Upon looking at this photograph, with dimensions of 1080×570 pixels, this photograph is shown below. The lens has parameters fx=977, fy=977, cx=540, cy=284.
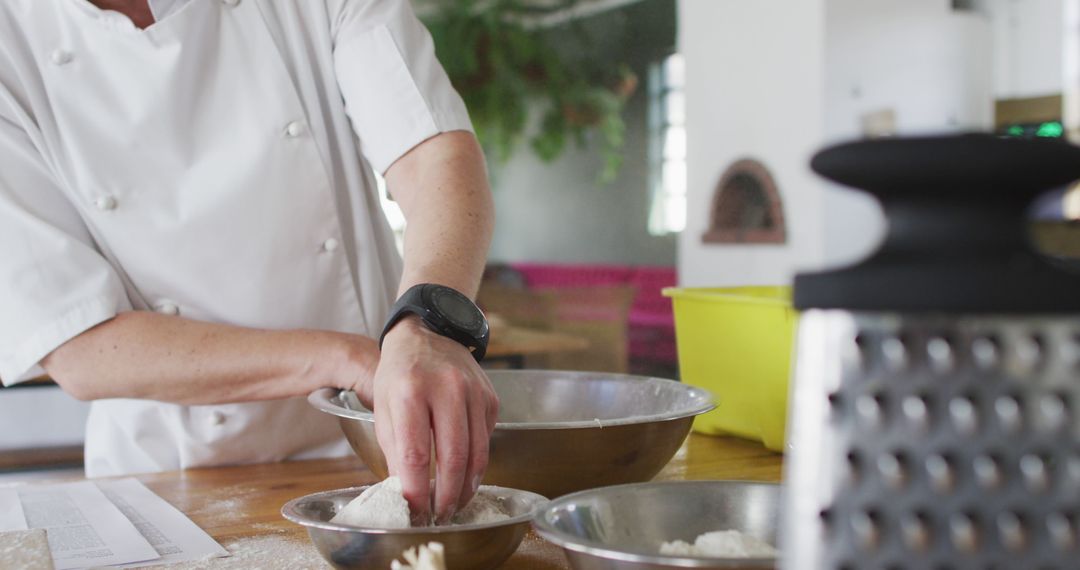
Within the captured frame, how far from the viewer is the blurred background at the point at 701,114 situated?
498 cm

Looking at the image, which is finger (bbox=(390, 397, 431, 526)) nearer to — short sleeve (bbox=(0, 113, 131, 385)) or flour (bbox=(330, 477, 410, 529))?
flour (bbox=(330, 477, 410, 529))

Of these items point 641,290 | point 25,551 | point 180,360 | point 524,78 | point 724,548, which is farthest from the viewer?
point 524,78

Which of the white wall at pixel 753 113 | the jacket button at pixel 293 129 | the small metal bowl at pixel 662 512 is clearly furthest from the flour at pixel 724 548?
the white wall at pixel 753 113

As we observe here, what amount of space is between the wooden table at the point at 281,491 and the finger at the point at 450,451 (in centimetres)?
7

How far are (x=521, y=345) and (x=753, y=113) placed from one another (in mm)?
3525

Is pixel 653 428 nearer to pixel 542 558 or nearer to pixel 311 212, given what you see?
pixel 542 558

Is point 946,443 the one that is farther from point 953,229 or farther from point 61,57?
point 61,57

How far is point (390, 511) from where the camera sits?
0.64 metres

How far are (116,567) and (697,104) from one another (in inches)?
245

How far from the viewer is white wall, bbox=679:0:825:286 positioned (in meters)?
5.73

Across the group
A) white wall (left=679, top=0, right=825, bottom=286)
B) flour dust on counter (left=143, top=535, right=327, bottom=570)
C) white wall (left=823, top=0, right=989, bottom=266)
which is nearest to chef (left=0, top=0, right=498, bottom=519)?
flour dust on counter (left=143, top=535, right=327, bottom=570)

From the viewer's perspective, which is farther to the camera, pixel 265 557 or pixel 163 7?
pixel 163 7

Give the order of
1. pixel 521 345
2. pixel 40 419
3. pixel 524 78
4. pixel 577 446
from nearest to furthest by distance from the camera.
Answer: pixel 577 446 < pixel 40 419 < pixel 521 345 < pixel 524 78

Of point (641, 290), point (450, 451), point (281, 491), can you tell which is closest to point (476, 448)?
point (450, 451)
